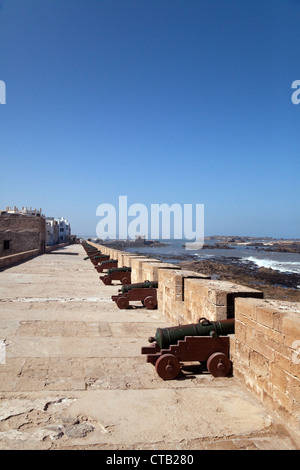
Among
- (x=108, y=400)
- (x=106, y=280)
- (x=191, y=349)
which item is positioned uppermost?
(x=191, y=349)

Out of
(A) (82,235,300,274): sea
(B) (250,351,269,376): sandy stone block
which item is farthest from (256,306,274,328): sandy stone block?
(A) (82,235,300,274): sea

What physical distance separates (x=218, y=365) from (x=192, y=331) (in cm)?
42

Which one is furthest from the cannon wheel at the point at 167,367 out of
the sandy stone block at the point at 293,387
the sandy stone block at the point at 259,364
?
the sandy stone block at the point at 293,387

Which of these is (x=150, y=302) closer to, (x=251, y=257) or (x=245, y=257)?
(x=245, y=257)

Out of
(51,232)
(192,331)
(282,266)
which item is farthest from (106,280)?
(51,232)

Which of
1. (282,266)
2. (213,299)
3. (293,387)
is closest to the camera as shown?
(293,387)

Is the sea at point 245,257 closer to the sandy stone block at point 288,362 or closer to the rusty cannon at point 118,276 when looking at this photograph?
the rusty cannon at point 118,276

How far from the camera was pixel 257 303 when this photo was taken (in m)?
3.45

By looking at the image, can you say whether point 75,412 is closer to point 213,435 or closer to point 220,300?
point 213,435

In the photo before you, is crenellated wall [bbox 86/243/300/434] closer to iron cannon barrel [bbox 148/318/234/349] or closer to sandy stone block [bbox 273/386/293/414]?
sandy stone block [bbox 273/386/293/414]

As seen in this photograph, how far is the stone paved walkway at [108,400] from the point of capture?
2416mm

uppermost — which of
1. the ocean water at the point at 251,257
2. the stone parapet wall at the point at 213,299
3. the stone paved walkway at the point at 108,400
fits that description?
the stone parapet wall at the point at 213,299

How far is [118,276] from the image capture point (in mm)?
10273

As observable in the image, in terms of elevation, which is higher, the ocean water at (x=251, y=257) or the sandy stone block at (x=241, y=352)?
the sandy stone block at (x=241, y=352)
